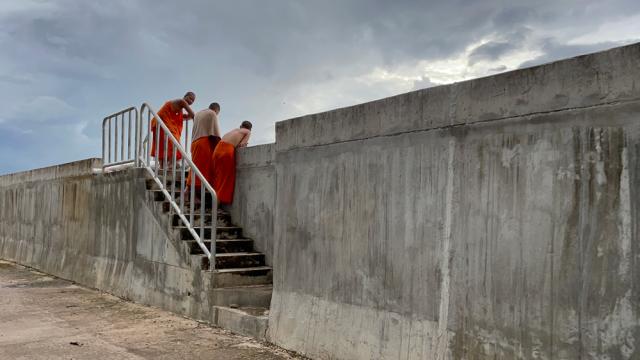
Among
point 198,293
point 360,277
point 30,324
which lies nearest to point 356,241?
point 360,277

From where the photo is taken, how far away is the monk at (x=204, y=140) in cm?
865

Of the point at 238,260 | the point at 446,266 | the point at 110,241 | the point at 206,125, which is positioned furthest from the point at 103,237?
the point at 446,266

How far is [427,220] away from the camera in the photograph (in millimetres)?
4227

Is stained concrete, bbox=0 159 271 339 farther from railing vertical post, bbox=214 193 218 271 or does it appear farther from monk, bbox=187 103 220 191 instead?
monk, bbox=187 103 220 191

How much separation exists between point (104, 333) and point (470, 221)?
447 centimetres

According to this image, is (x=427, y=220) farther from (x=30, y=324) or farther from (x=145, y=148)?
(x=145, y=148)

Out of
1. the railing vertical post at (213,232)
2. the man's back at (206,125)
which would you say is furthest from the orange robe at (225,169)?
the railing vertical post at (213,232)

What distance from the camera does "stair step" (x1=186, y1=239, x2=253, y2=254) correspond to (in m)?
7.40

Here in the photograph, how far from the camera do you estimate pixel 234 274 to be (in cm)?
690

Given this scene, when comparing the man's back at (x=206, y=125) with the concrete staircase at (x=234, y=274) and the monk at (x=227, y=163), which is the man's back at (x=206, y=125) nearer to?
the monk at (x=227, y=163)

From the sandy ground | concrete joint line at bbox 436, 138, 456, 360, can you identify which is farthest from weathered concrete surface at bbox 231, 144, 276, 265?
concrete joint line at bbox 436, 138, 456, 360

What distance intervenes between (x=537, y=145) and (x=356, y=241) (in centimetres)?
181

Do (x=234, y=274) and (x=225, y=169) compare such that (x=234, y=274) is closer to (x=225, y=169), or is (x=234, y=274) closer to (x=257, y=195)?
(x=257, y=195)

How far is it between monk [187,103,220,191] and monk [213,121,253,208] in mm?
351
